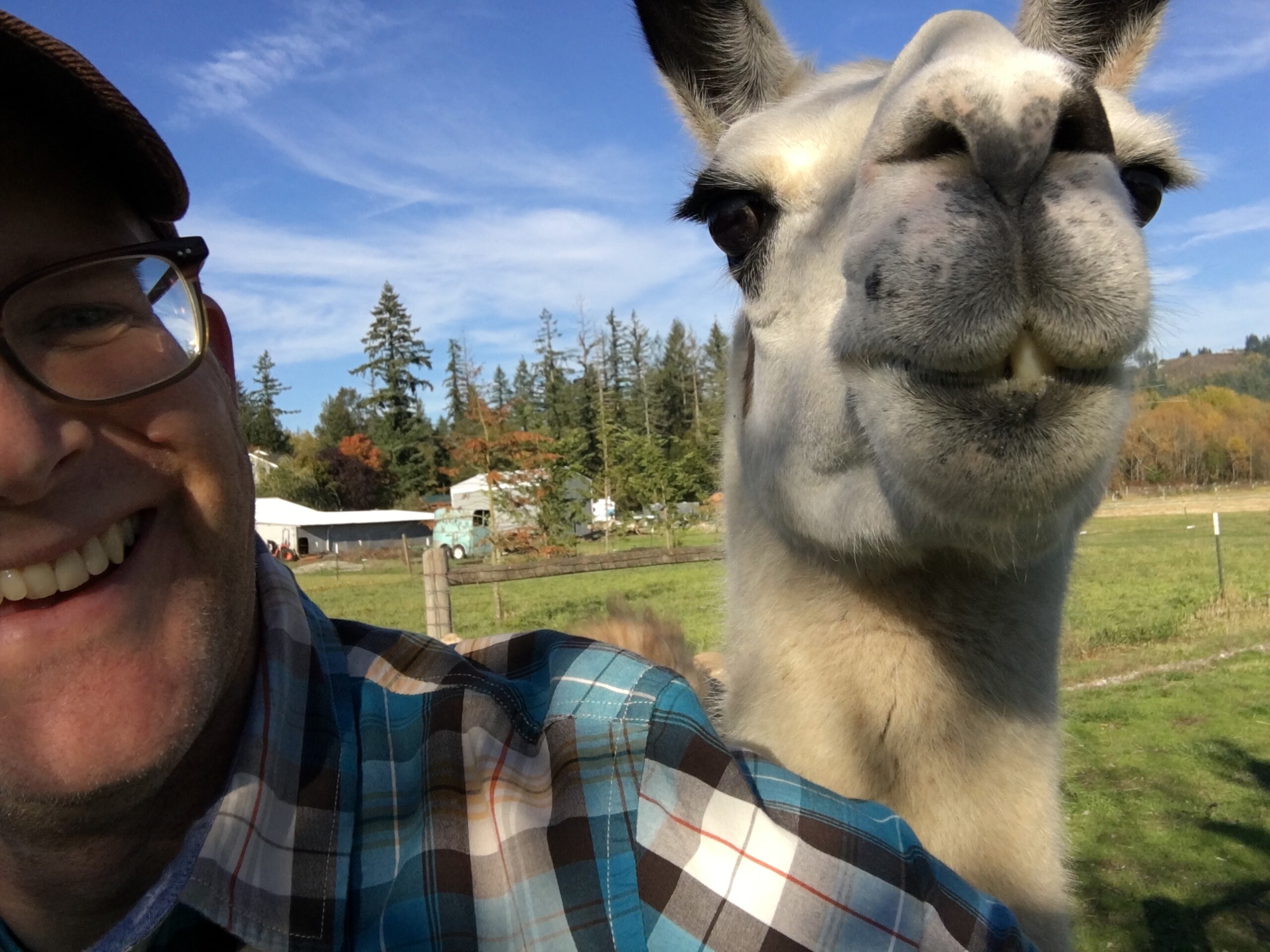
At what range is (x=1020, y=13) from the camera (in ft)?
9.20

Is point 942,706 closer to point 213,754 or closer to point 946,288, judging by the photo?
point 946,288

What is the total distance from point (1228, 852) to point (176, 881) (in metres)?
7.67

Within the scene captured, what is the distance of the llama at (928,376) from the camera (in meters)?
1.63

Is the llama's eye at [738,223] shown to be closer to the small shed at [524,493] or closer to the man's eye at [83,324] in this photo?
the man's eye at [83,324]

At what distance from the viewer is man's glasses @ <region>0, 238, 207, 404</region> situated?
1321mm

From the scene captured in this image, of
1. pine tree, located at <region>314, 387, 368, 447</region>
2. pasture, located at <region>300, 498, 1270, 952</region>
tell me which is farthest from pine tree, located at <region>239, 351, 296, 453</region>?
pasture, located at <region>300, 498, 1270, 952</region>

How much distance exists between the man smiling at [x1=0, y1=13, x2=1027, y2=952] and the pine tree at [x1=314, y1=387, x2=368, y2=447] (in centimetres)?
7064

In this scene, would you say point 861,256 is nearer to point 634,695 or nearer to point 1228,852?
point 634,695

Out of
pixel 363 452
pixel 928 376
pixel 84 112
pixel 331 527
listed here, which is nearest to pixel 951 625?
pixel 928 376

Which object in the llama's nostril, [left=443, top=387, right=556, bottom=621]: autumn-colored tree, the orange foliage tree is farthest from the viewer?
the orange foliage tree

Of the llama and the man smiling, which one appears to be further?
the llama

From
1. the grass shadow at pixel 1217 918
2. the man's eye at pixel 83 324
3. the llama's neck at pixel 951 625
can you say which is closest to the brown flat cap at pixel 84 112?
the man's eye at pixel 83 324

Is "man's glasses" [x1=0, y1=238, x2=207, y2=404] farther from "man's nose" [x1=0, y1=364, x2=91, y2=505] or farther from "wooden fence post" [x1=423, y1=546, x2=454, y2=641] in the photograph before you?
"wooden fence post" [x1=423, y1=546, x2=454, y2=641]

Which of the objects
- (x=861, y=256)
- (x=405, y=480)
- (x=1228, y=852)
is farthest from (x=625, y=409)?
(x=861, y=256)
